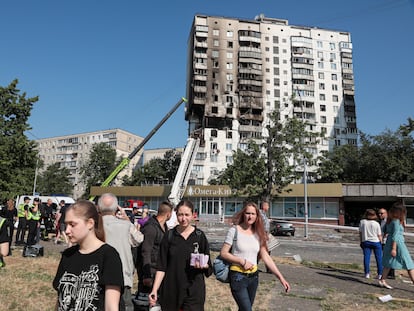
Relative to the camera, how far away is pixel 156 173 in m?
70.0

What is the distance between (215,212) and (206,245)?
133ft

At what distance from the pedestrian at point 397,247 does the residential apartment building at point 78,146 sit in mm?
95514

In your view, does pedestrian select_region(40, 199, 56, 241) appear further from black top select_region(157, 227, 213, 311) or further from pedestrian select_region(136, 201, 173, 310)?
black top select_region(157, 227, 213, 311)

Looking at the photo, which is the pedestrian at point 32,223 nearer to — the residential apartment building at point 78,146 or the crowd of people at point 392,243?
the crowd of people at point 392,243

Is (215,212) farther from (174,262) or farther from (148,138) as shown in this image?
(174,262)

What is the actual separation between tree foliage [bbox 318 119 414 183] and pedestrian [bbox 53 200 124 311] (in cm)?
4351

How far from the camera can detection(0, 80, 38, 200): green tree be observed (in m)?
24.4

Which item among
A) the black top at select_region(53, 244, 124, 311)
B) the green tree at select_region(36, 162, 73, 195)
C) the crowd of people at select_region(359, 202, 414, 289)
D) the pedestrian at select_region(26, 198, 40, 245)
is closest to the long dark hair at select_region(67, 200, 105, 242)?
the black top at select_region(53, 244, 124, 311)

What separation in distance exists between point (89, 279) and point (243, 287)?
2.09 meters

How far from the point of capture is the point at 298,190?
38.2 metres

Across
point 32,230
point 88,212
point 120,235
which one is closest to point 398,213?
point 120,235

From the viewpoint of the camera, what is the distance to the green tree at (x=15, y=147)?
24359 millimetres

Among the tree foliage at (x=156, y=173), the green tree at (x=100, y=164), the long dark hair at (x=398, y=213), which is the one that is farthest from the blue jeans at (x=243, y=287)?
the green tree at (x=100, y=164)

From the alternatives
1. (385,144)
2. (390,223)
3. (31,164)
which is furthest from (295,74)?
(390,223)
